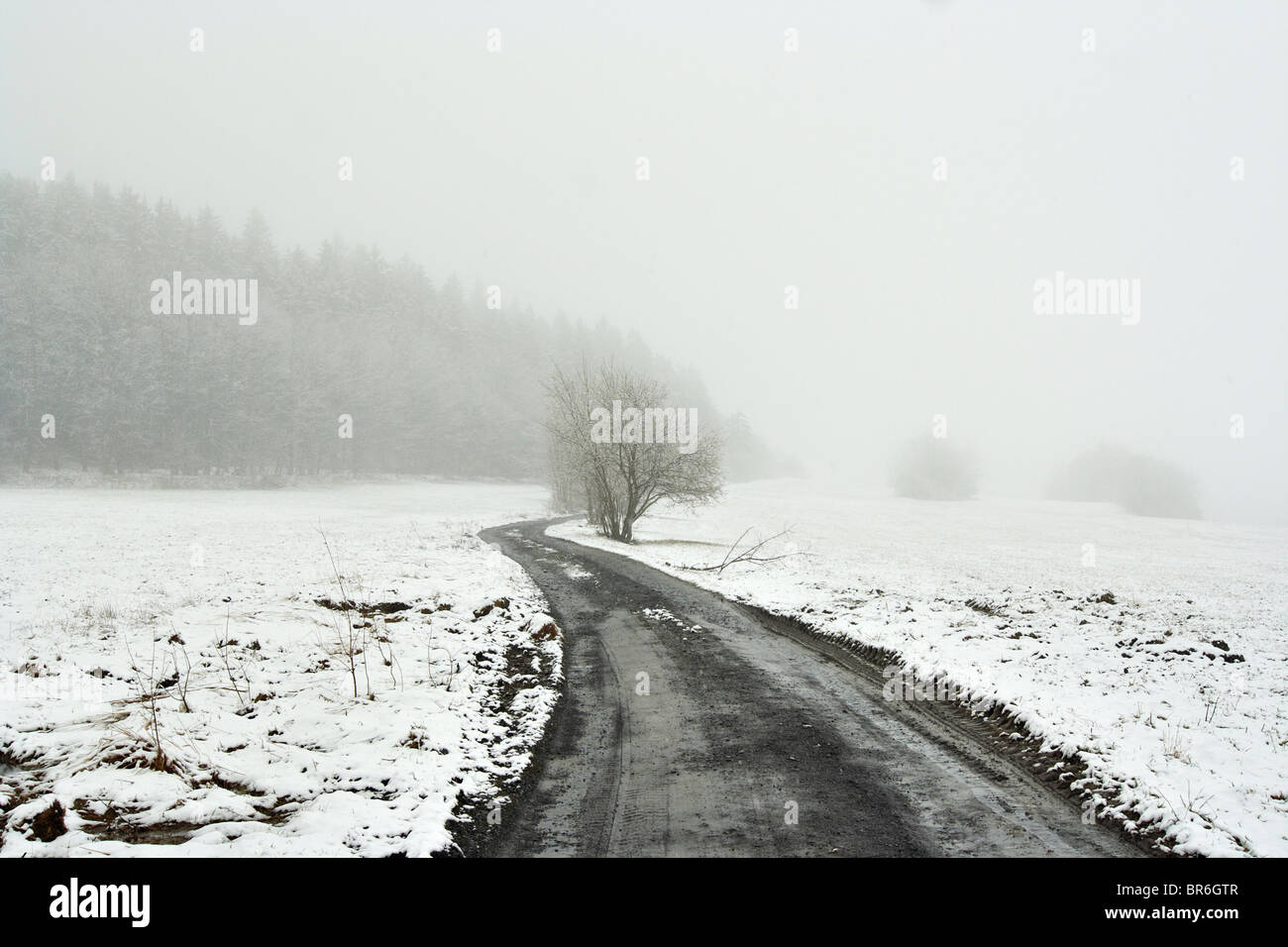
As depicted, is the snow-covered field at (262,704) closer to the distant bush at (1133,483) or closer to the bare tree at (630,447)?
the bare tree at (630,447)

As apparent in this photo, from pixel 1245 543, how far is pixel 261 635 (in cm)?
5696

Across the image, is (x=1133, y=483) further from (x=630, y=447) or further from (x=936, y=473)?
(x=630, y=447)

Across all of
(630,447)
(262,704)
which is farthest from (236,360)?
(262,704)

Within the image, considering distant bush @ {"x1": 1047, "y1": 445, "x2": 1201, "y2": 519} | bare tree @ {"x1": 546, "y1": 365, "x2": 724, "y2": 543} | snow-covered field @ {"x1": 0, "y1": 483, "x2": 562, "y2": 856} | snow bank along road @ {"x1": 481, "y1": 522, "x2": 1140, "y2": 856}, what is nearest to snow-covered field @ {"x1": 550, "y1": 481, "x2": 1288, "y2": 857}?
snow bank along road @ {"x1": 481, "y1": 522, "x2": 1140, "y2": 856}

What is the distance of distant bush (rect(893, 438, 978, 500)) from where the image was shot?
89188 millimetres

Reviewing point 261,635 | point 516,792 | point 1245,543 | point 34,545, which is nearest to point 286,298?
point 34,545

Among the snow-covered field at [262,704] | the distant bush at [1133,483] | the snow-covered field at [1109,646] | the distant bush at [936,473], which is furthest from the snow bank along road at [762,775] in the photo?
the distant bush at [1133,483]

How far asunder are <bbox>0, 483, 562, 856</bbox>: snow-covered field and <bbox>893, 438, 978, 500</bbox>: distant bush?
84221 mm

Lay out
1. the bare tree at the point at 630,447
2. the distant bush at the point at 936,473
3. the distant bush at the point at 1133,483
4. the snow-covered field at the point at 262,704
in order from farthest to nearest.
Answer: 1. the distant bush at the point at 936,473
2. the distant bush at the point at 1133,483
3. the bare tree at the point at 630,447
4. the snow-covered field at the point at 262,704

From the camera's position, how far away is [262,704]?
753 cm

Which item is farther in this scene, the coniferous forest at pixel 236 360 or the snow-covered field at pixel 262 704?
the coniferous forest at pixel 236 360

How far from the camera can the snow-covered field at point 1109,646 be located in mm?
5773

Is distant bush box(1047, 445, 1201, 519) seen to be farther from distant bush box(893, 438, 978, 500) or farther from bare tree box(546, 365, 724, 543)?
bare tree box(546, 365, 724, 543)

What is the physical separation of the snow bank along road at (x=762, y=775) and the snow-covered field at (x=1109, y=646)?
34.7 inches
